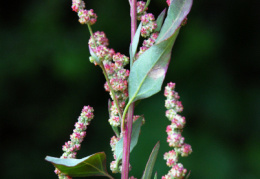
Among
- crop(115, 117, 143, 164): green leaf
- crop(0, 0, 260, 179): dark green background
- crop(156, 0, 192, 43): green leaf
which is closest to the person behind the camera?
crop(156, 0, 192, 43): green leaf

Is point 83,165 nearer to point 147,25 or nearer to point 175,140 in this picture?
point 175,140

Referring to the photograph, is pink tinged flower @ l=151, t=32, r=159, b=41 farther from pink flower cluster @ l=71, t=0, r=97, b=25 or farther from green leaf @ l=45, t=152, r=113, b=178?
green leaf @ l=45, t=152, r=113, b=178

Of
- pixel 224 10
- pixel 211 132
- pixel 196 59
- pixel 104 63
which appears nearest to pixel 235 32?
pixel 224 10

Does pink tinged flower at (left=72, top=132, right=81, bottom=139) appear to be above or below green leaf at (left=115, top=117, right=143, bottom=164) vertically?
above

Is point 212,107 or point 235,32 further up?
point 235,32

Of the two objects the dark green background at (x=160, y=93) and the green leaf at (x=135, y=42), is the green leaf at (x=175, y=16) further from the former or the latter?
the dark green background at (x=160, y=93)

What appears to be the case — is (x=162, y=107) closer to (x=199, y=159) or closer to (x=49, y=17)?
(x=199, y=159)

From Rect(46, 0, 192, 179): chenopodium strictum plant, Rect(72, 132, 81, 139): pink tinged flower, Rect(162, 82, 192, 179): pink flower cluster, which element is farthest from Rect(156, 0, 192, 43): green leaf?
Rect(72, 132, 81, 139): pink tinged flower

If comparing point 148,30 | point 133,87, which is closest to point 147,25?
point 148,30
